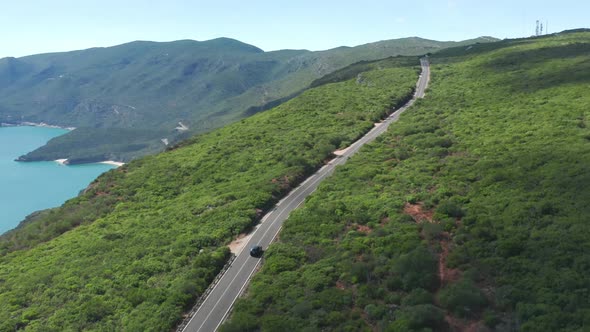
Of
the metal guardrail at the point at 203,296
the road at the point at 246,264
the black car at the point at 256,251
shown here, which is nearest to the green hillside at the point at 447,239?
the black car at the point at 256,251

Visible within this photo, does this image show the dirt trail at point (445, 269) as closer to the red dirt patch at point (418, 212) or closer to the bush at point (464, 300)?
the red dirt patch at point (418, 212)

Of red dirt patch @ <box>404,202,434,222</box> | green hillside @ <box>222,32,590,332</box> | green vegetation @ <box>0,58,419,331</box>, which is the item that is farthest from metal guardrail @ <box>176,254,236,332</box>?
red dirt patch @ <box>404,202,434,222</box>

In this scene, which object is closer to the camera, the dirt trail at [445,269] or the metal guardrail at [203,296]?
the dirt trail at [445,269]

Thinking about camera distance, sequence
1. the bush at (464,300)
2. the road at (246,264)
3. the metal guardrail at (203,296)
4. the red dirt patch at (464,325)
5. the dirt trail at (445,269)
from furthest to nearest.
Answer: the road at (246,264) → the metal guardrail at (203,296) → the bush at (464,300) → the dirt trail at (445,269) → the red dirt patch at (464,325)

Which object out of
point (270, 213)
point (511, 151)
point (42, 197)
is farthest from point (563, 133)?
point (42, 197)

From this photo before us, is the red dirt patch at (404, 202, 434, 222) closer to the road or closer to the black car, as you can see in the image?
the road

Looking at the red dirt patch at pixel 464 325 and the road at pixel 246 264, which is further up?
the red dirt patch at pixel 464 325

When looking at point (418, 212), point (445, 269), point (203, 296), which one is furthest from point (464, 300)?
point (203, 296)

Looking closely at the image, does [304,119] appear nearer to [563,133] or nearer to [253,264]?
[563,133]
